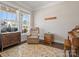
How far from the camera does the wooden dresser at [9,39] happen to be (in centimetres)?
381

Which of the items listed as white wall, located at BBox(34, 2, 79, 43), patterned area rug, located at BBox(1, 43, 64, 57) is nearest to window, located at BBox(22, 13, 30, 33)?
white wall, located at BBox(34, 2, 79, 43)

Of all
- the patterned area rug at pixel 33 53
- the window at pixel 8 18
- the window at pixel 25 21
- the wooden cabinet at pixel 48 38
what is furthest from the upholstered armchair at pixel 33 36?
the patterned area rug at pixel 33 53

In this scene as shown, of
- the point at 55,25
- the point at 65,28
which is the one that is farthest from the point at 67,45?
the point at 55,25

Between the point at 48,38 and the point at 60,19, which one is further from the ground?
the point at 60,19

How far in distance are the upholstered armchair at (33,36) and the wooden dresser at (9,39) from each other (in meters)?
0.59

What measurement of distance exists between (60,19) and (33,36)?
177 centimetres

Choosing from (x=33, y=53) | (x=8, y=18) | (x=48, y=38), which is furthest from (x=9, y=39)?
(x=48, y=38)

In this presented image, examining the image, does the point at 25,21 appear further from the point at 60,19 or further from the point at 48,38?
the point at 60,19

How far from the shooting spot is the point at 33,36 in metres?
5.33

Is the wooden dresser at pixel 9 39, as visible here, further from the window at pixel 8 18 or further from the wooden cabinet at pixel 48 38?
the wooden cabinet at pixel 48 38

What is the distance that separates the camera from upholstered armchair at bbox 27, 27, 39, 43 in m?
5.12

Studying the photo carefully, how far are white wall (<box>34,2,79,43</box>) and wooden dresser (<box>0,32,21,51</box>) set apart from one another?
Answer: 1285 millimetres

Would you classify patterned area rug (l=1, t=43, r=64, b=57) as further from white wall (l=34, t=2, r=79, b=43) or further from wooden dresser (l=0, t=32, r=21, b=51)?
white wall (l=34, t=2, r=79, b=43)

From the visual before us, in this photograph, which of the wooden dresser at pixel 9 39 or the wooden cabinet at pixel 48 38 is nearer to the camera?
the wooden dresser at pixel 9 39
